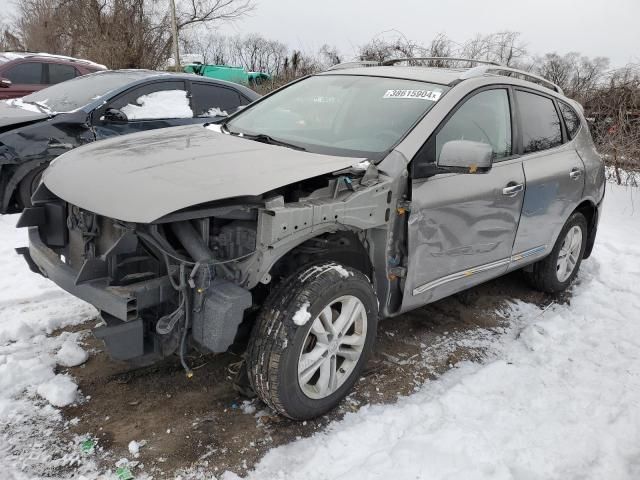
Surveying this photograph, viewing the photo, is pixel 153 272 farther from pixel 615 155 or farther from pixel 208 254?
pixel 615 155

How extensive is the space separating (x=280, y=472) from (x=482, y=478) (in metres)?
0.92

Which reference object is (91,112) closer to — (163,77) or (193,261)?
(163,77)

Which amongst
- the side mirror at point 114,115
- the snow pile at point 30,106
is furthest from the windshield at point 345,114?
the snow pile at point 30,106

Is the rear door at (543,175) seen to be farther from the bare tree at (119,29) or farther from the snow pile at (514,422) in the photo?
the bare tree at (119,29)

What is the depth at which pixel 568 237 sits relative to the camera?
457 centimetres

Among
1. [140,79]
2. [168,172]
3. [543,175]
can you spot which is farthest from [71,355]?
[140,79]

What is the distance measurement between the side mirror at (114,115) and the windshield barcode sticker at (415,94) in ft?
11.3

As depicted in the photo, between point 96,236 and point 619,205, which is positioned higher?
point 96,236

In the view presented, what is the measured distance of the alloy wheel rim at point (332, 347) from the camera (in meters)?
2.56

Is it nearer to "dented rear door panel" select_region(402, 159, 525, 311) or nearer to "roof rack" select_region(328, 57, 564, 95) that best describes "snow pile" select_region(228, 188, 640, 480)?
"dented rear door panel" select_region(402, 159, 525, 311)

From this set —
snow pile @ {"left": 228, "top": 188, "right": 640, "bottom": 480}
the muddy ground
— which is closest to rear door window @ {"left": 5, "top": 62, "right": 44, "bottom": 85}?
the muddy ground

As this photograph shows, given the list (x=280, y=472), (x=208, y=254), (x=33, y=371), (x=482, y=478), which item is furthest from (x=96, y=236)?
(x=482, y=478)

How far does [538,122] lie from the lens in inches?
157

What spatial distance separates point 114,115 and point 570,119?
4581mm
